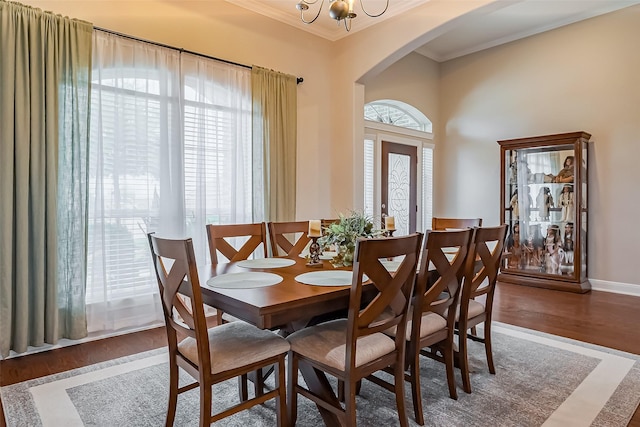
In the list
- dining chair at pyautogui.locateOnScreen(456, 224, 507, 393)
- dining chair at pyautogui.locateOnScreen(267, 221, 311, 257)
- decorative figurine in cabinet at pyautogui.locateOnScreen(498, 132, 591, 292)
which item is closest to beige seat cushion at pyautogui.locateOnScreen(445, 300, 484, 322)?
dining chair at pyautogui.locateOnScreen(456, 224, 507, 393)

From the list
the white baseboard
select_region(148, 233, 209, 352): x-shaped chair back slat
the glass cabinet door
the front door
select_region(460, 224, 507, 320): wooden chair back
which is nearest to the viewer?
select_region(148, 233, 209, 352): x-shaped chair back slat

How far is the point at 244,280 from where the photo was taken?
6.74ft

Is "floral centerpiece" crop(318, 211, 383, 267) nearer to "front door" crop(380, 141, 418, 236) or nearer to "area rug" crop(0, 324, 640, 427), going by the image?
"area rug" crop(0, 324, 640, 427)

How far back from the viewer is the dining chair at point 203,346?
1638 millimetres

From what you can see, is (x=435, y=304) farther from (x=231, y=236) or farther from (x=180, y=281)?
(x=231, y=236)

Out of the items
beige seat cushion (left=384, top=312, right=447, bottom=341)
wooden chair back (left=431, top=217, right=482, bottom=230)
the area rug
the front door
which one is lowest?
the area rug

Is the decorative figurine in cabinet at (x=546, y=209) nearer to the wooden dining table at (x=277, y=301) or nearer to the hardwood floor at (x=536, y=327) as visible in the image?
the hardwood floor at (x=536, y=327)

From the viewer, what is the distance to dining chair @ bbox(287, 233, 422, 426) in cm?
167

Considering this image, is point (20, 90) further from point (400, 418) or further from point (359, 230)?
point (400, 418)

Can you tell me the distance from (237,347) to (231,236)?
1.12 meters

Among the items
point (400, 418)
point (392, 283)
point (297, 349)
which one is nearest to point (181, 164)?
point (297, 349)

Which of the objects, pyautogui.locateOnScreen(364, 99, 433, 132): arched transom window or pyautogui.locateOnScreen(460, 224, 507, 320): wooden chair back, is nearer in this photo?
pyautogui.locateOnScreen(460, 224, 507, 320): wooden chair back

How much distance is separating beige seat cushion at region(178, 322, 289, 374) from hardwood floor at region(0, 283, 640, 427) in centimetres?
118

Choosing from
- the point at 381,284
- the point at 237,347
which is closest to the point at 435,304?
the point at 381,284
